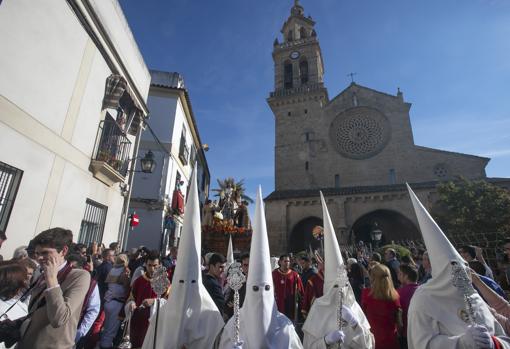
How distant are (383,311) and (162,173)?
11879mm

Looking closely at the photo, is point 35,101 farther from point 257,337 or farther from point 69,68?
point 257,337

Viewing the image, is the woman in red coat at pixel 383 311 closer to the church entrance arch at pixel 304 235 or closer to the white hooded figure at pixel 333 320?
the white hooded figure at pixel 333 320

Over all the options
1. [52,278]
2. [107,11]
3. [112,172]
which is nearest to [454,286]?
[52,278]

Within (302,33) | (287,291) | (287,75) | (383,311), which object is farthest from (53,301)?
(302,33)

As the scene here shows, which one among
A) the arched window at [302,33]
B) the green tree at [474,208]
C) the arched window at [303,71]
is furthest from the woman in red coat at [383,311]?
the arched window at [302,33]

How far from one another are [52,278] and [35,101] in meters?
5.12

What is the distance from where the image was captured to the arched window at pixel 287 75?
104 ft

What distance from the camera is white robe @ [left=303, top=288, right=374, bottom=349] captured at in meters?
2.93

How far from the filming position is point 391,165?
2464 centimetres

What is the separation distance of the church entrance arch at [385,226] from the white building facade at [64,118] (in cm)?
1861

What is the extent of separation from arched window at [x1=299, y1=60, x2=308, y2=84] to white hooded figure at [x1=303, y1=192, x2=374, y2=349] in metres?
30.5

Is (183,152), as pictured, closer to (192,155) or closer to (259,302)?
(192,155)

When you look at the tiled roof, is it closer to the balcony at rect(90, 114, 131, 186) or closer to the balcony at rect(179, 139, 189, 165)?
the balcony at rect(179, 139, 189, 165)

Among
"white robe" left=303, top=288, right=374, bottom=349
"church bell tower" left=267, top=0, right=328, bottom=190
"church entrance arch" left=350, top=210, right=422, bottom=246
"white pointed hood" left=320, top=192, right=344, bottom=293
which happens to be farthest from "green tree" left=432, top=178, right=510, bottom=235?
"white robe" left=303, top=288, right=374, bottom=349
